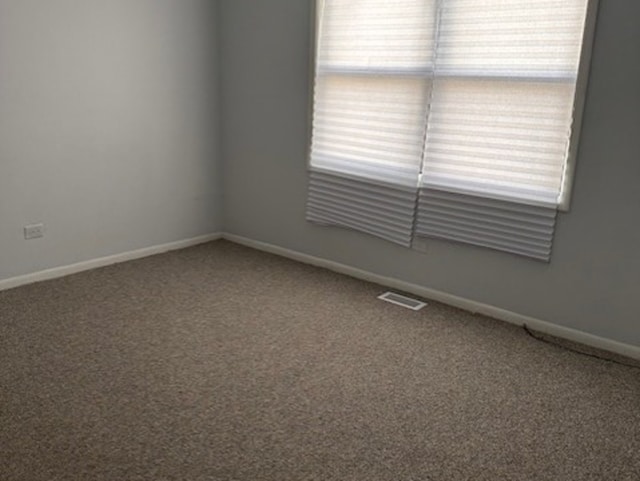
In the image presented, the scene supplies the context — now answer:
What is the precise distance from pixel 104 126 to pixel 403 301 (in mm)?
2338

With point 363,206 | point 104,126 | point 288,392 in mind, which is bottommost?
point 288,392

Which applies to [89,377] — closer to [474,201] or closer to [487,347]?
[487,347]

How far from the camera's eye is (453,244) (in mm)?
3498

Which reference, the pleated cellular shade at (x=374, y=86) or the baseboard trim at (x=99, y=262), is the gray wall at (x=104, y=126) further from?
the pleated cellular shade at (x=374, y=86)

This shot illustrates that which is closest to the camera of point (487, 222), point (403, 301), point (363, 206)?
point (487, 222)

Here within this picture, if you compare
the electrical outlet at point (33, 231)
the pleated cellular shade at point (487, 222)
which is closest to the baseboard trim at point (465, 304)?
the pleated cellular shade at point (487, 222)

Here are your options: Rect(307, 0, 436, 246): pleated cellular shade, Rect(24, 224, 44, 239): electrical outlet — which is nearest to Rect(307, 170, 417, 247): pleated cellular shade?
Rect(307, 0, 436, 246): pleated cellular shade

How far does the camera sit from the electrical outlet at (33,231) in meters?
3.62

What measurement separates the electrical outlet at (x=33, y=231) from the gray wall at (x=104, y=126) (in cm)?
4

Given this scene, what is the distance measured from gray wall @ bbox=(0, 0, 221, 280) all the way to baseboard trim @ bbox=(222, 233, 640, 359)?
87 cm

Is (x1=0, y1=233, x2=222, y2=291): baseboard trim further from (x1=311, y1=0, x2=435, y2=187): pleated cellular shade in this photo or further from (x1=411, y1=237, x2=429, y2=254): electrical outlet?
(x1=411, y1=237, x2=429, y2=254): electrical outlet

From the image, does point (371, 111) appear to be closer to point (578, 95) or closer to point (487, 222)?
point (487, 222)

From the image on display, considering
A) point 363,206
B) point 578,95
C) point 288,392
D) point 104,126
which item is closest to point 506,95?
point 578,95

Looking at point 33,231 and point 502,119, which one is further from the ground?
point 502,119
